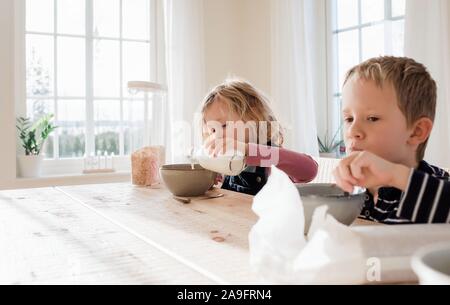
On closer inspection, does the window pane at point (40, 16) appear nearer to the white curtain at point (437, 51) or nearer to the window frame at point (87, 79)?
the window frame at point (87, 79)

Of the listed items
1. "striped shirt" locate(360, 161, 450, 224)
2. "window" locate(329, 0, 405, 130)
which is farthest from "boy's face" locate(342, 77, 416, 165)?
"window" locate(329, 0, 405, 130)

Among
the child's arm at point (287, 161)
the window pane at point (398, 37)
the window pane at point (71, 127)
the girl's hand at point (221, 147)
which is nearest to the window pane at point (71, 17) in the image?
the window pane at point (71, 127)

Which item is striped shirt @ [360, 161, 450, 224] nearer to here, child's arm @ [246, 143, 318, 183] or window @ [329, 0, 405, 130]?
child's arm @ [246, 143, 318, 183]

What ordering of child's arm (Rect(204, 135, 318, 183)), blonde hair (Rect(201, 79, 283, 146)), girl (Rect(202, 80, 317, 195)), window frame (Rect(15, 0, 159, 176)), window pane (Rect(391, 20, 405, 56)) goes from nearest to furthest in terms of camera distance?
child's arm (Rect(204, 135, 318, 183)), girl (Rect(202, 80, 317, 195)), blonde hair (Rect(201, 79, 283, 146)), window pane (Rect(391, 20, 405, 56)), window frame (Rect(15, 0, 159, 176))

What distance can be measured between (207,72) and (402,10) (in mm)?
1542

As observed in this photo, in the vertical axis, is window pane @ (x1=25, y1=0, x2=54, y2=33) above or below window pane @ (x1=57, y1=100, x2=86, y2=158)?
above

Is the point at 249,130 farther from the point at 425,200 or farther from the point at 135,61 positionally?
the point at 135,61

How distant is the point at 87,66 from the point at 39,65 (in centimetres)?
32

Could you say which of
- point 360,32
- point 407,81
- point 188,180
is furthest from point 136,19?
point 407,81

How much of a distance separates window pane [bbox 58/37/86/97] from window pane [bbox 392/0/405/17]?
6.80 ft

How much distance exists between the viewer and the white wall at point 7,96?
2.78 m

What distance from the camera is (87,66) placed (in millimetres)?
3209

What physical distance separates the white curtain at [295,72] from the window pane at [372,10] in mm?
402

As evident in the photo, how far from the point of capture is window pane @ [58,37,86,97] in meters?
3.12
